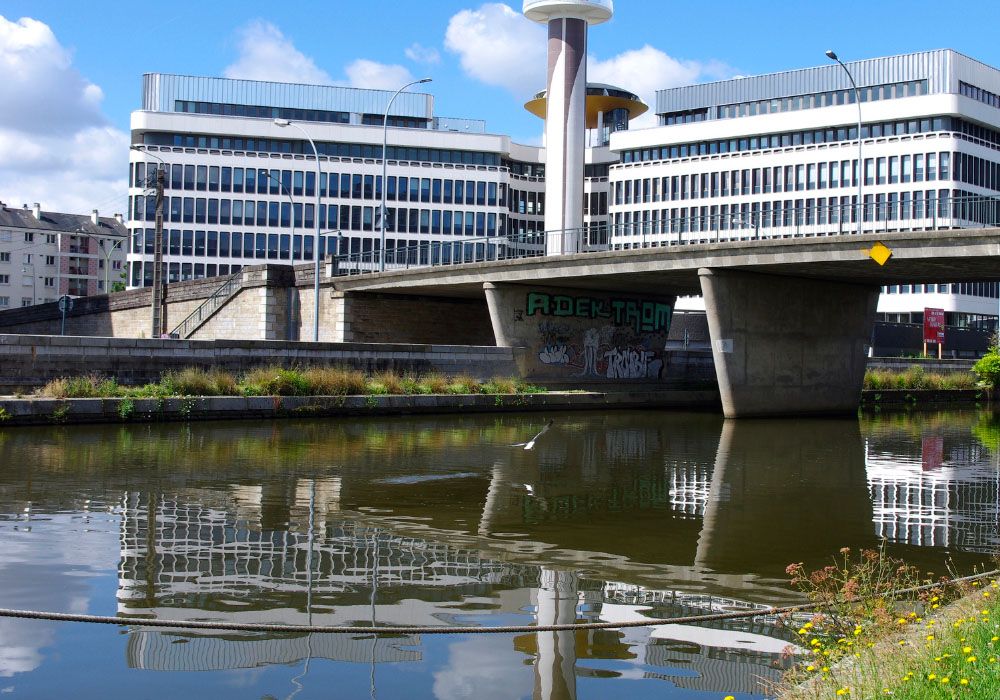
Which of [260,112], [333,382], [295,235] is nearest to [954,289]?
[295,235]

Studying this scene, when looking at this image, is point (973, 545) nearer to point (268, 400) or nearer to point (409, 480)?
point (409, 480)

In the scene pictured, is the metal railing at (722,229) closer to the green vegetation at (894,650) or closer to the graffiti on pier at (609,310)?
the graffiti on pier at (609,310)

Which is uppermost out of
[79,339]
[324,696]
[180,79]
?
[180,79]

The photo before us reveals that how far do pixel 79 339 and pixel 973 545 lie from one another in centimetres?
2260

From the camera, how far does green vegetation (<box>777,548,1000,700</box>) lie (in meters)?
5.14

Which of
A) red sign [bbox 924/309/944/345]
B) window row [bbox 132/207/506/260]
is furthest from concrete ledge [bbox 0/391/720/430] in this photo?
window row [bbox 132/207/506/260]

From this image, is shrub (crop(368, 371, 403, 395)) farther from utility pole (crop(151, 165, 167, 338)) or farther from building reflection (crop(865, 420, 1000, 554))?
building reflection (crop(865, 420, 1000, 554))

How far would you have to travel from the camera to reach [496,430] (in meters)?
27.3

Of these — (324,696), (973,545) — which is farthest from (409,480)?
(324,696)

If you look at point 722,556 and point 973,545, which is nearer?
point 722,556

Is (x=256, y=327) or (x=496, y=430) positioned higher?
(x=256, y=327)

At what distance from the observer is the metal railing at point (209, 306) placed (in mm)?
52750

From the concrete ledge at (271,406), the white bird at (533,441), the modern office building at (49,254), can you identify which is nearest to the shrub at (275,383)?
the concrete ledge at (271,406)

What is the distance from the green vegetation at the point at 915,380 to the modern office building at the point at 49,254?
9557 cm
